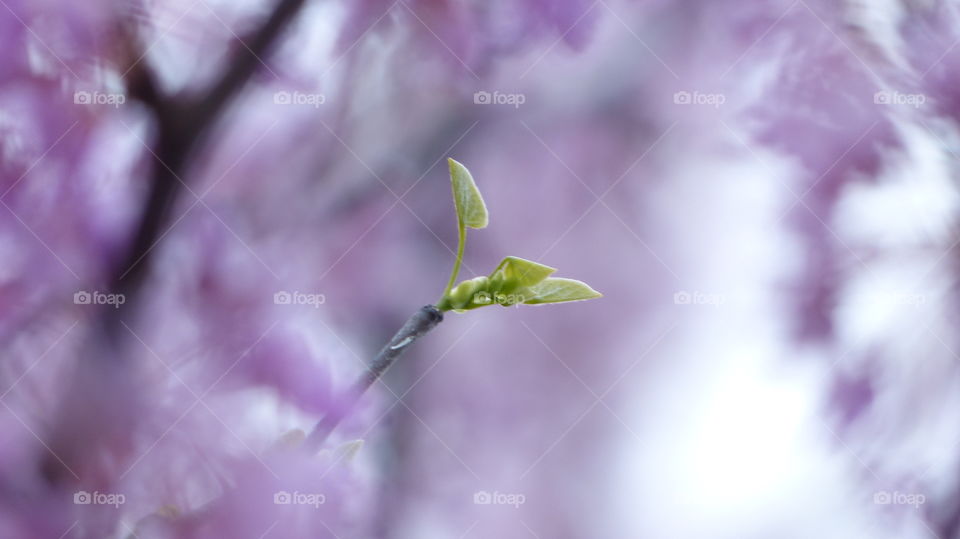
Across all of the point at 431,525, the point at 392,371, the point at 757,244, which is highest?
the point at 757,244

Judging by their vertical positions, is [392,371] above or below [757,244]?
below

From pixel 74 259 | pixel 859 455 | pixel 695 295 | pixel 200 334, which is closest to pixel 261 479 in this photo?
pixel 200 334

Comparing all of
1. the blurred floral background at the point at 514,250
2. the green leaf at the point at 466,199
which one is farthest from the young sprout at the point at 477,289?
the blurred floral background at the point at 514,250

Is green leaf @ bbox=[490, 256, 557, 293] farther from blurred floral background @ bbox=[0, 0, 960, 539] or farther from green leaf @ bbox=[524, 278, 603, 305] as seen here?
blurred floral background @ bbox=[0, 0, 960, 539]

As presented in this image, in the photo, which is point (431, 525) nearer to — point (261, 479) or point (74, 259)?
point (261, 479)

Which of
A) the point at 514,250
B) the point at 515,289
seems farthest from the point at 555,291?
the point at 514,250

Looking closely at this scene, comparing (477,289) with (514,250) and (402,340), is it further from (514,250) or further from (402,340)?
(514,250)
